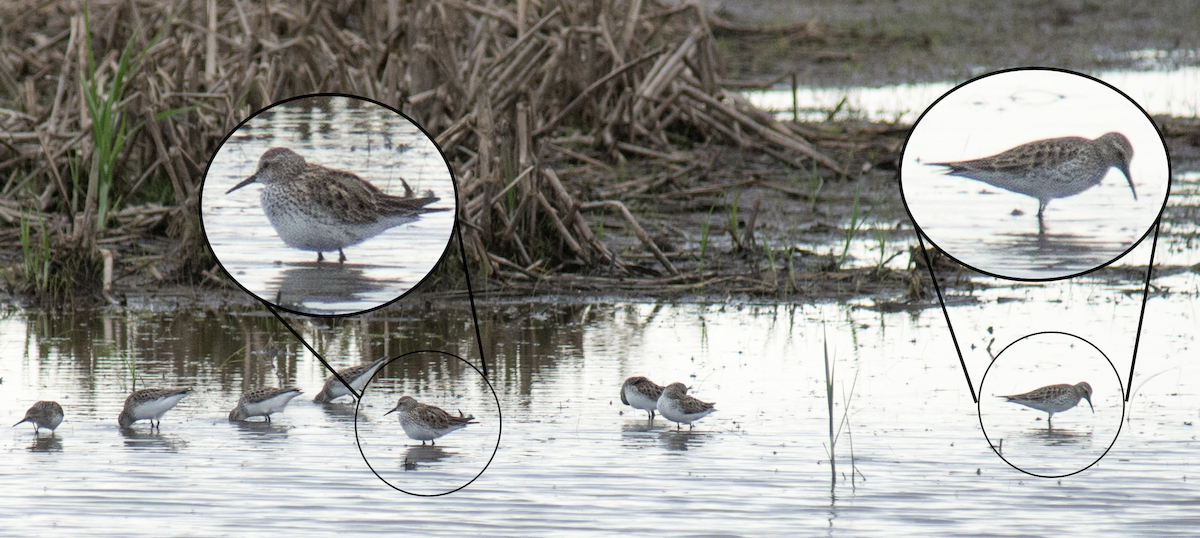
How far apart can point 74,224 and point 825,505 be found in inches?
215

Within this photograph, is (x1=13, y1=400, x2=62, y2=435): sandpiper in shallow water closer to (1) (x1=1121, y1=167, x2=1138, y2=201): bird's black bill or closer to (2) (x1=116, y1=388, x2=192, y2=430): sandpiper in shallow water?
(2) (x1=116, y1=388, x2=192, y2=430): sandpiper in shallow water

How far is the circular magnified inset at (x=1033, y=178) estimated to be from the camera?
175 inches

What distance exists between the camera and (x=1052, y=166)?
14.5 feet

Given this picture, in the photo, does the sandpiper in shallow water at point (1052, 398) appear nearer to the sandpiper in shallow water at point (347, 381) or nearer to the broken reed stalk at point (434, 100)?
the sandpiper in shallow water at point (347, 381)

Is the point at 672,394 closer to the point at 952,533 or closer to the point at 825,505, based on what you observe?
Answer: the point at 825,505

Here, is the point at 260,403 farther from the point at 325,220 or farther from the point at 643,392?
the point at 325,220

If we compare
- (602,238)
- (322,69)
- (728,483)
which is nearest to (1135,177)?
(728,483)

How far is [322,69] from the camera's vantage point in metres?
10.5

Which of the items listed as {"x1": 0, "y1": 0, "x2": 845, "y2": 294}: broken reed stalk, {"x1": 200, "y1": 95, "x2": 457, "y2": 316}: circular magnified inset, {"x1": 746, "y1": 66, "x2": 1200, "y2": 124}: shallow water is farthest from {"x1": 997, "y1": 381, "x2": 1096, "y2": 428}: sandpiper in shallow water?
{"x1": 746, "y1": 66, "x2": 1200, "y2": 124}: shallow water

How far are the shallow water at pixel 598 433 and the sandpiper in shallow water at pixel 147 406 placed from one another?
7 centimetres

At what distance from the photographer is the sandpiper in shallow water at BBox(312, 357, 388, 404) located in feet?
19.6

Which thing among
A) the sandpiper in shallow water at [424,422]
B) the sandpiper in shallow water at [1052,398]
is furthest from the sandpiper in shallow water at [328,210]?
the sandpiper in shallow water at [1052,398]

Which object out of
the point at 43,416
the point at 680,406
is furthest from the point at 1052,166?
the point at 43,416

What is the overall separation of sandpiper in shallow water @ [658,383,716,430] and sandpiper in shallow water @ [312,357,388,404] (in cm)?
134
